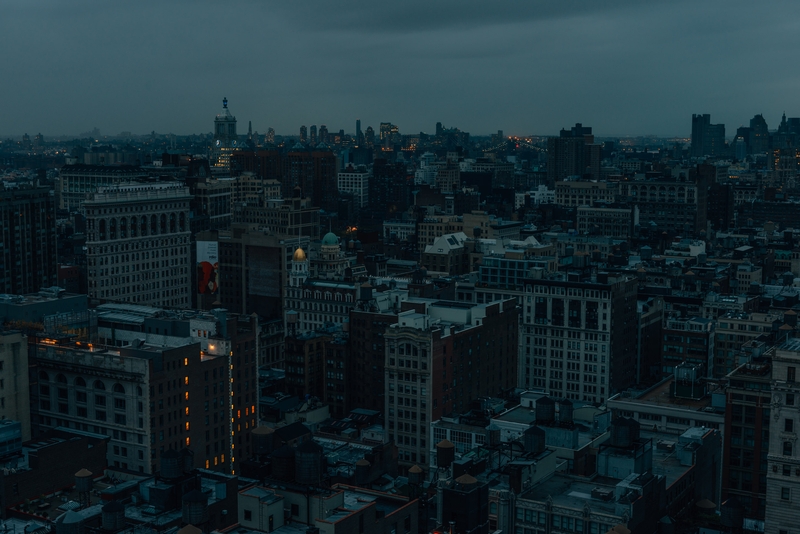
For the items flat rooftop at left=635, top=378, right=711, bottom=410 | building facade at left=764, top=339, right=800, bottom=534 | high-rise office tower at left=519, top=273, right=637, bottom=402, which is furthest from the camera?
high-rise office tower at left=519, top=273, right=637, bottom=402

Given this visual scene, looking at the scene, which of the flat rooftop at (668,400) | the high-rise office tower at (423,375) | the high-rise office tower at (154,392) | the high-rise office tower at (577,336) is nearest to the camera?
the high-rise office tower at (154,392)

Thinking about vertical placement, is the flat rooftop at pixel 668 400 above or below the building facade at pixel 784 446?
below

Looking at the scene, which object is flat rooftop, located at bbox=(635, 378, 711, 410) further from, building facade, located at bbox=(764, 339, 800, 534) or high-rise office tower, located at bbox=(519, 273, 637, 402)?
building facade, located at bbox=(764, 339, 800, 534)

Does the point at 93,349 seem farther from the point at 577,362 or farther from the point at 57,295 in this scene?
the point at 577,362

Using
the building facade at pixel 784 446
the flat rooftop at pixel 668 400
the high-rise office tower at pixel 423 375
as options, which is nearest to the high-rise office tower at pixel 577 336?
the high-rise office tower at pixel 423 375

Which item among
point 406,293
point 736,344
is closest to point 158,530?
point 406,293

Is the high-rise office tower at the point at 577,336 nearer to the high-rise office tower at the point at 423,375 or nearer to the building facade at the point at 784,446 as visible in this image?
the high-rise office tower at the point at 423,375

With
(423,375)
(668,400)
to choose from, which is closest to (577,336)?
(423,375)

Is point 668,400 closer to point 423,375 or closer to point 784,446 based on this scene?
point 423,375

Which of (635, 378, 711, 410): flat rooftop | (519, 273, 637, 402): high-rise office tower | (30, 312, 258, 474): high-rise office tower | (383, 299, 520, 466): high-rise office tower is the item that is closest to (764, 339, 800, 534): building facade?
(635, 378, 711, 410): flat rooftop

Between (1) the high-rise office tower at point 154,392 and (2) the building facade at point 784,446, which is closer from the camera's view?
(2) the building facade at point 784,446

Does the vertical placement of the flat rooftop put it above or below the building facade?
below

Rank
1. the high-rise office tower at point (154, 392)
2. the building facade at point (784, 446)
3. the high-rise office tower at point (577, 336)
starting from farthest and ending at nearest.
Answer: the high-rise office tower at point (577, 336) < the high-rise office tower at point (154, 392) < the building facade at point (784, 446)
